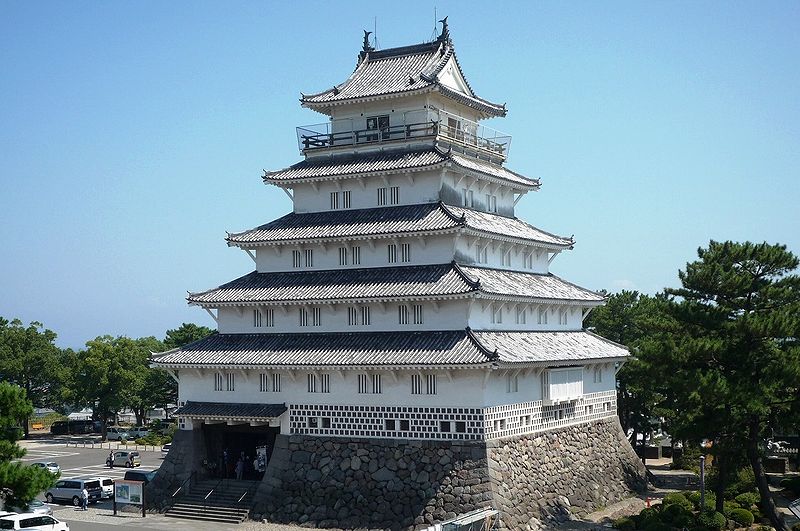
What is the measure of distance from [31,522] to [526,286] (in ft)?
91.0

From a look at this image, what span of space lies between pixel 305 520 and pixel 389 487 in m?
4.59

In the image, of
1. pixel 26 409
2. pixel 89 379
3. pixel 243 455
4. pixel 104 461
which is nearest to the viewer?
pixel 26 409

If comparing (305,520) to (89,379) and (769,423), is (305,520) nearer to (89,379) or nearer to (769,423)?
(769,423)

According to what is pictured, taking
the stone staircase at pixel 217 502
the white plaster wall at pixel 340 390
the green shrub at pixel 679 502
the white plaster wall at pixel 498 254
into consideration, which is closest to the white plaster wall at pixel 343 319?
the white plaster wall at pixel 340 390

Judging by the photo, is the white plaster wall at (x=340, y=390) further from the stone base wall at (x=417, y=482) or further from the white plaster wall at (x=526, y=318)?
the white plaster wall at (x=526, y=318)

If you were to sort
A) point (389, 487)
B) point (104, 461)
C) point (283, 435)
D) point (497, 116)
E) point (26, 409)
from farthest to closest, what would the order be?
point (104, 461), point (497, 116), point (283, 435), point (389, 487), point (26, 409)

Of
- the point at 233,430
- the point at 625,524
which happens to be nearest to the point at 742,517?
the point at 625,524

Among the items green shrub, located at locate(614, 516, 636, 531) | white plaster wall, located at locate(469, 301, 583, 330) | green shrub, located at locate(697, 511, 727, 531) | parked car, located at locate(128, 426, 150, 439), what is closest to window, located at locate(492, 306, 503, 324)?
white plaster wall, located at locate(469, 301, 583, 330)

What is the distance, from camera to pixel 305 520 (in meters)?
45.3

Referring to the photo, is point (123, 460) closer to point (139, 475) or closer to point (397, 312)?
point (139, 475)

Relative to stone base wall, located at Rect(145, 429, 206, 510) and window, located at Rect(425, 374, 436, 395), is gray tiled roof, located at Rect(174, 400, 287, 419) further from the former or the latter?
window, located at Rect(425, 374, 436, 395)

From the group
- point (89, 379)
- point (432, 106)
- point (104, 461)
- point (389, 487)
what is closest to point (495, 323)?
point (389, 487)

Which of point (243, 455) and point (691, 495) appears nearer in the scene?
point (691, 495)

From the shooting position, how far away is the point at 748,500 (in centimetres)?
4828
